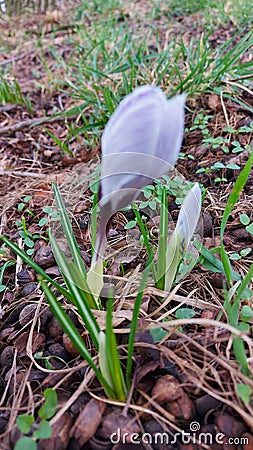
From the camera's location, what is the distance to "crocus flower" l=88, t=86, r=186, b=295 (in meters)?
0.63

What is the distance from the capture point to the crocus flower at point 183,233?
33.7 inches

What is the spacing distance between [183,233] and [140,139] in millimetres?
293

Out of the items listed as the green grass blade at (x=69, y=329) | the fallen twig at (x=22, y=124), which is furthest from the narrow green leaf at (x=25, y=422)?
the fallen twig at (x=22, y=124)

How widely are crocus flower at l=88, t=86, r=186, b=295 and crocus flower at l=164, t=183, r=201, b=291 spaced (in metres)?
0.18

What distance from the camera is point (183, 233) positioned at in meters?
0.86

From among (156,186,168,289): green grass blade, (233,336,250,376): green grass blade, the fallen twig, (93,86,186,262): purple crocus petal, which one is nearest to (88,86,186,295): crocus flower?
(93,86,186,262): purple crocus petal

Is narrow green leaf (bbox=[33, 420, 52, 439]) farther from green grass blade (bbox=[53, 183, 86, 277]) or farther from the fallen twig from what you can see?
the fallen twig

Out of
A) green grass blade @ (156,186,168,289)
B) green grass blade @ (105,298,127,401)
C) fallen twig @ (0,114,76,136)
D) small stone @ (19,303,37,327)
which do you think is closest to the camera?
green grass blade @ (105,298,127,401)

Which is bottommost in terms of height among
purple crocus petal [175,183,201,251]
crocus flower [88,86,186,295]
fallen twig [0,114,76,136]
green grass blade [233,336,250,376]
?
fallen twig [0,114,76,136]

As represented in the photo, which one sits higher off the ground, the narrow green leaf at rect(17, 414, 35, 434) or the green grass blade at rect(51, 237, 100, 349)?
the green grass blade at rect(51, 237, 100, 349)

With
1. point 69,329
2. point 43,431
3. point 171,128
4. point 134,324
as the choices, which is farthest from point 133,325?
point 171,128

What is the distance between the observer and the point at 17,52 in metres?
3.13

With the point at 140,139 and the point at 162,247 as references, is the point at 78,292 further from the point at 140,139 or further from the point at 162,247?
the point at 140,139

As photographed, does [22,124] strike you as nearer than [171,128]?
No
